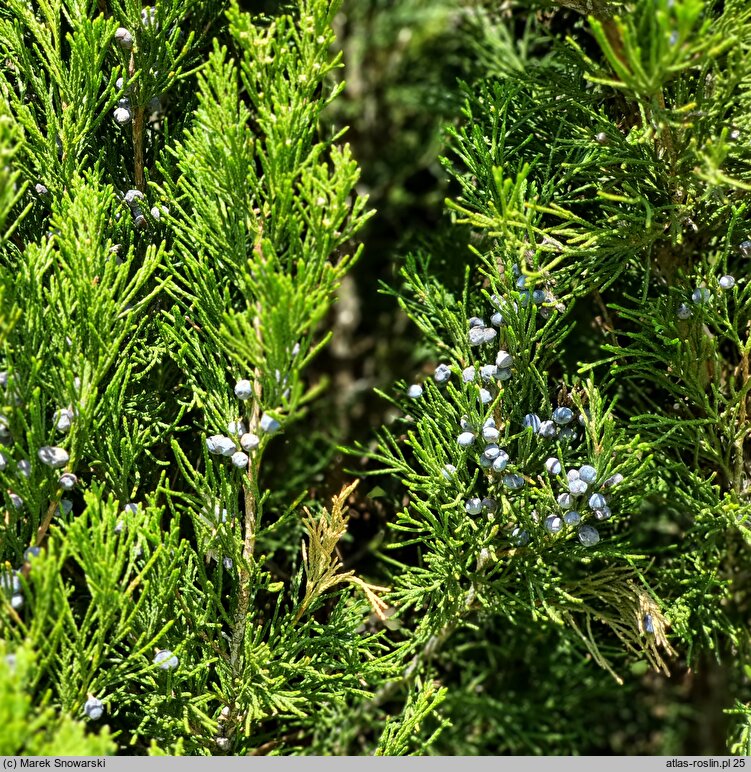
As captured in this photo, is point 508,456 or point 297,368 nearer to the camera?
point 297,368

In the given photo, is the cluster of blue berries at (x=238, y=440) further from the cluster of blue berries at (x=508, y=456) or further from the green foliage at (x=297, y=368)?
the cluster of blue berries at (x=508, y=456)

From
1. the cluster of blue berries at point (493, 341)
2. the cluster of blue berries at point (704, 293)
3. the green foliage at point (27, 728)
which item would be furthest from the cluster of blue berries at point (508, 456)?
the green foliage at point (27, 728)

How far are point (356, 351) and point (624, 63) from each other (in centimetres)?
194

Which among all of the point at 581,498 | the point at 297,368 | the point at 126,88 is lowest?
the point at 581,498

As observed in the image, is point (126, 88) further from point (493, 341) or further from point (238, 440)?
point (493, 341)

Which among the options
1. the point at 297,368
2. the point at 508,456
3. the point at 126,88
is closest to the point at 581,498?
the point at 508,456

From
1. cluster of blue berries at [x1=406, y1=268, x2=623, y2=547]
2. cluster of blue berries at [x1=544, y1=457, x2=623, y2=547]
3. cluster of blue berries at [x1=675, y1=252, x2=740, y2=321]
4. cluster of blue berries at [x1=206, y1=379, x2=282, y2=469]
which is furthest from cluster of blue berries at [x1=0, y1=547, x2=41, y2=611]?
cluster of blue berries at [x1=675, y1=252, x2=740, y2=321]

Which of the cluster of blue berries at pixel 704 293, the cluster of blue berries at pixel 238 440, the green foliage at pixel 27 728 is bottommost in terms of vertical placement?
the green foliage at pixel 27 728

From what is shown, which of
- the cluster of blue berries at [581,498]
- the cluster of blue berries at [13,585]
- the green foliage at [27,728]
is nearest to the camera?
the green foliage at [27,728]

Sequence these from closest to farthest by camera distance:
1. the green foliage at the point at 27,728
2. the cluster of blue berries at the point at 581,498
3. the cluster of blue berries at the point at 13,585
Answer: the green foliage at the point at 27,728, the cluster of blue berries at the point at 13,585, the cluster of blue berries at the point at 581,498

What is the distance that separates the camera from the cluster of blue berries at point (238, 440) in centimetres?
116

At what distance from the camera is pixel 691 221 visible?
1416mm

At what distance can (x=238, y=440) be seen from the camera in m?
1.21

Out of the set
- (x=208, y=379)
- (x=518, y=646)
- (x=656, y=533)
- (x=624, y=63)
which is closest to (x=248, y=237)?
(x=208, y=379)
